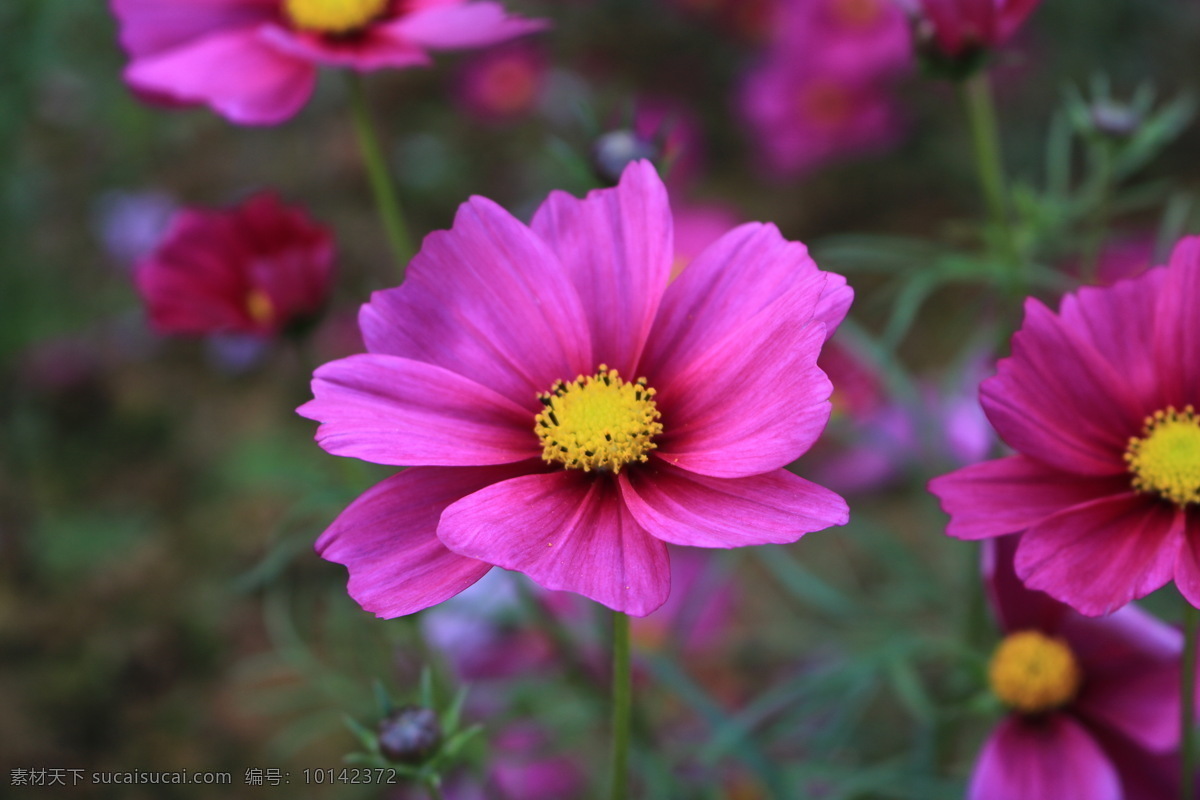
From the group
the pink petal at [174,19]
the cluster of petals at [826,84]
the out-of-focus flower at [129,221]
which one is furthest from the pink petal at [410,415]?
the out-of-focus flower at [129,221]

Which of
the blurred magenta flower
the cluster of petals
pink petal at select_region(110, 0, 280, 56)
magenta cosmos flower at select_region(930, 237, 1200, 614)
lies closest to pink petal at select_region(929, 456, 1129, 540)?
magenta cosmos flower at select_region(930, 237, 1200, 614)

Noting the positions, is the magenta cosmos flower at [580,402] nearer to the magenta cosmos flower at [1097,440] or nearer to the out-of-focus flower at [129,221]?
the magenta cosmos flower at [1097,440]

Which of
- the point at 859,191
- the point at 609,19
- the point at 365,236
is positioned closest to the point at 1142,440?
the point at 859,191

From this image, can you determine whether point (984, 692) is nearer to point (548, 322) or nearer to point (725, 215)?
point (548, 322)

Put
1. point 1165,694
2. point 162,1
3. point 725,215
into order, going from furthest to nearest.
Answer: point 725,215 → point 162,1 → point 1165,694

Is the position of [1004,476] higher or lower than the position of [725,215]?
lower

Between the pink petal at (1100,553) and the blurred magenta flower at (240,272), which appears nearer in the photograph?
the pink petal at (1100,553)

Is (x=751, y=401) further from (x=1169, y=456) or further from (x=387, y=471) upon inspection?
(x=387, y=471)
